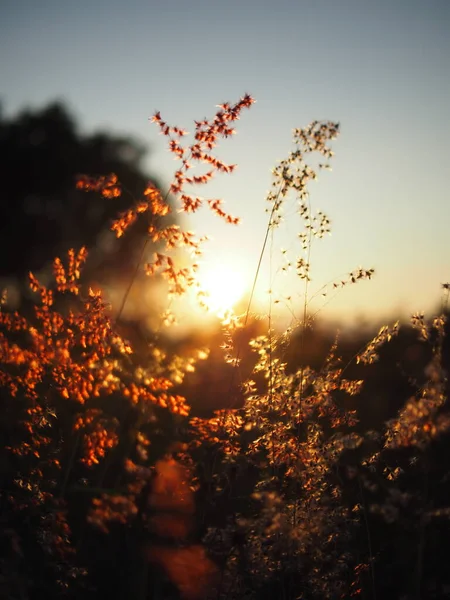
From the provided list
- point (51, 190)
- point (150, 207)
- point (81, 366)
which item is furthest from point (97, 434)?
point (51, 190)

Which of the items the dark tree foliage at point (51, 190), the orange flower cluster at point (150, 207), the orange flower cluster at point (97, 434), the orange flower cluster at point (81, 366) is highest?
the dark tree foliage at point (51, 190)

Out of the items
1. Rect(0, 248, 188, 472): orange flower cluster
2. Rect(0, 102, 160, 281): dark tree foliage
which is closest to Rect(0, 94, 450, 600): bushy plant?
Rect(0, 248, 188, 472): orange flower cluster

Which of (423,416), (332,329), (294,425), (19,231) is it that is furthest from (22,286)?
(423,416)

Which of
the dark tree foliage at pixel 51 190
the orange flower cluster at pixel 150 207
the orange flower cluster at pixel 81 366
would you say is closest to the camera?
the orange flower cluster at pixel 81 366

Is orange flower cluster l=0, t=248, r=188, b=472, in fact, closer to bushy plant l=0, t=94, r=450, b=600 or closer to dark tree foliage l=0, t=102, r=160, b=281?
bushy plant l=0, t=94, r=450, b=600

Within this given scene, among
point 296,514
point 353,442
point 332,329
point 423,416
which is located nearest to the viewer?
point 423,416

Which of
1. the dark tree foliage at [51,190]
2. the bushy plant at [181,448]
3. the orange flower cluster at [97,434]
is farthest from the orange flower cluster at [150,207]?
the dark tree foliage at [51,190]

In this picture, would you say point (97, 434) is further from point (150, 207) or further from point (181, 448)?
point (150, 207)

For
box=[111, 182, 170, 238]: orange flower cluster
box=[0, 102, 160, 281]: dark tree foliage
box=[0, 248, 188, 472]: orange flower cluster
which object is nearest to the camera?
box=[0, 248, 188, 472]: orange flower cluster

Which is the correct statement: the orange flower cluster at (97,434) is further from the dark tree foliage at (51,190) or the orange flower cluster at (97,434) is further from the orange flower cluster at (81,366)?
the dark tree foliage at (51,190)

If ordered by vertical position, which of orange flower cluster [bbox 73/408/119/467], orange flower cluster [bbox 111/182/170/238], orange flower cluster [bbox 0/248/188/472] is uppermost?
orange flower cluster [bbox 111/182/170/238]

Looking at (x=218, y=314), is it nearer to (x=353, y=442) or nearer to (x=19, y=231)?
(x=353, y=442)

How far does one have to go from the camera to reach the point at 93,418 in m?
4.68

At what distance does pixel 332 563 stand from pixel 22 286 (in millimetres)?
17745
